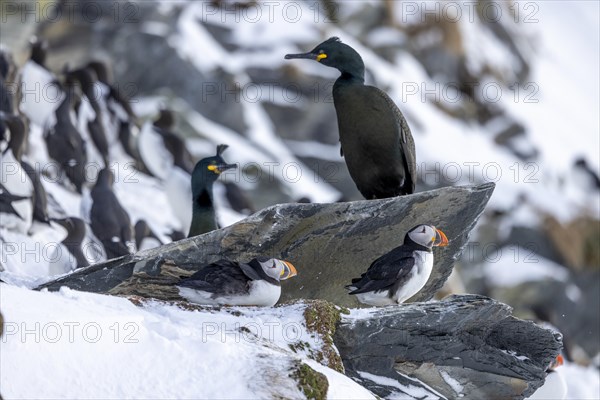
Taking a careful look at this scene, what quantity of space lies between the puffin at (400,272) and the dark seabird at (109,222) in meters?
4.53

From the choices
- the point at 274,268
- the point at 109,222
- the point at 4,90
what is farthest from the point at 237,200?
the point at 274,268

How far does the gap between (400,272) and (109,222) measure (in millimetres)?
5319

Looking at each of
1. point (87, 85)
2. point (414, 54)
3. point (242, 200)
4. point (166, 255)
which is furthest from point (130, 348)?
point (414, 54)

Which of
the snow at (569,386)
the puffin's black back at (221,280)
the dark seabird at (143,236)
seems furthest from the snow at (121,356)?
the dark seabird at (143,236)

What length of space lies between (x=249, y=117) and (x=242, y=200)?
500 centimetres

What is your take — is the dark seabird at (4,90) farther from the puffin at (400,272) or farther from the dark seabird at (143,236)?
the puffin at (400,272)

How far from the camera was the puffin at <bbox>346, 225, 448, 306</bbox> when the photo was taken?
7465 mm

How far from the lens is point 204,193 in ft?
31.6

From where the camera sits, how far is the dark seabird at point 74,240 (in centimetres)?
1069

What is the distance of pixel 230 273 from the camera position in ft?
23.3

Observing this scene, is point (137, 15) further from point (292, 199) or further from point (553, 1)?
point (553, 1)

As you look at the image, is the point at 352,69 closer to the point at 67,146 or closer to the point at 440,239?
the point at 440,239

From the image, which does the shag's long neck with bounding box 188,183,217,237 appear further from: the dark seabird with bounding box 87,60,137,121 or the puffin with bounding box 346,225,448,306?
the dark seabird with bounding box 87,60,137,121

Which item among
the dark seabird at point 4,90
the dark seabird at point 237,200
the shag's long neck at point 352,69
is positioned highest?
the shag's long neck at point 352,69
